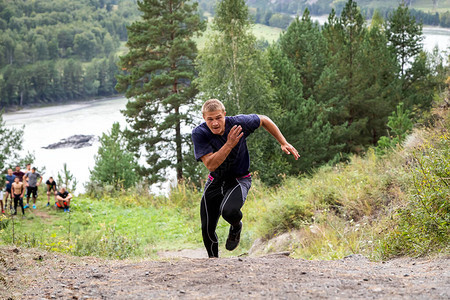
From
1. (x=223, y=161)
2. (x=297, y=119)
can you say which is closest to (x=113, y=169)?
(x=297, y=119)

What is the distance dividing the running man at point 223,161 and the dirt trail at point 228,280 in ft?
2.23

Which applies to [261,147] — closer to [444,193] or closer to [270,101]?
[270,101]

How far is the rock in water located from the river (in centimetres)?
61

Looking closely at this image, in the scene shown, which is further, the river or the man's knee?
the river

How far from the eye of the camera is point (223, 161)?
4.56 meters

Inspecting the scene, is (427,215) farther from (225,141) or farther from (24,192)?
(24,192)

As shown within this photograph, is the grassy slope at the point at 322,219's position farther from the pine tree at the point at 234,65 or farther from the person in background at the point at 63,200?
the pine tree at the point at 234,65

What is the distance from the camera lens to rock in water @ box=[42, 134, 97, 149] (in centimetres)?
5726

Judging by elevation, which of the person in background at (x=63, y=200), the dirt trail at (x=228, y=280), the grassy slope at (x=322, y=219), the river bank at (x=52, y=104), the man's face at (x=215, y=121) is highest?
the man's face at (x=215, y=121)

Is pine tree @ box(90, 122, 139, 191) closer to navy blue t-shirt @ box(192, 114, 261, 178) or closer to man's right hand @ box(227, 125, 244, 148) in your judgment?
navy blue t-shirt @ box(192, 114, 261, 178)

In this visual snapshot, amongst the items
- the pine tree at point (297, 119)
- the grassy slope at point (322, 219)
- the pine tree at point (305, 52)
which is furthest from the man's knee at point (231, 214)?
the pine tree at point (305, 52)

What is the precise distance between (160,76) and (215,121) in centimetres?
2353

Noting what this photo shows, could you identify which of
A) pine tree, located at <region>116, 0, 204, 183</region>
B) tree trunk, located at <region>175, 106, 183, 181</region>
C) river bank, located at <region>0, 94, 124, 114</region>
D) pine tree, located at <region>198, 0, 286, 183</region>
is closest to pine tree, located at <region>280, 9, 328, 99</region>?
pine tree, located at <region>198, 0, 286, 183</region>

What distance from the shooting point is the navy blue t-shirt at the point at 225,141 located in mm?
4602
